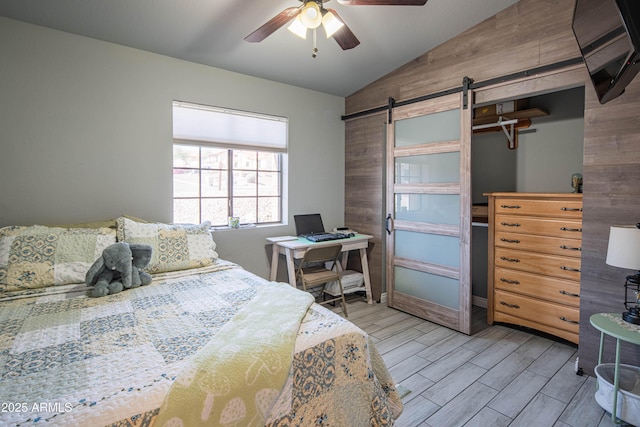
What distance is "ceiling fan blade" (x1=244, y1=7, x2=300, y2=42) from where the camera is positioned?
1946 mm

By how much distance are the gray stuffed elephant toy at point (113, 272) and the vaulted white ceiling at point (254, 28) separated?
66.2 inches

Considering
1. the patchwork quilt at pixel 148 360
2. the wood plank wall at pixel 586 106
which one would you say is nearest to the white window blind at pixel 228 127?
the wood plank wall at pixel 586 106

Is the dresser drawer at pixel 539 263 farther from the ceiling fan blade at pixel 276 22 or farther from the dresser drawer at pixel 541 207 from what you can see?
the ceiling fan blade at pixel 276 22

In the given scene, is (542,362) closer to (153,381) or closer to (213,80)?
(153,381)

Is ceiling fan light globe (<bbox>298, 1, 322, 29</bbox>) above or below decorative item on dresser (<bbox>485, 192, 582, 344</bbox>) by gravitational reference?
above

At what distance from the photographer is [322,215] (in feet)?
13.3

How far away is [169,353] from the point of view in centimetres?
124

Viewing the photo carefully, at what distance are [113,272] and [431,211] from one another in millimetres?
2710

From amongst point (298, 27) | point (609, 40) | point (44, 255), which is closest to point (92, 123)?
point (44, 255)

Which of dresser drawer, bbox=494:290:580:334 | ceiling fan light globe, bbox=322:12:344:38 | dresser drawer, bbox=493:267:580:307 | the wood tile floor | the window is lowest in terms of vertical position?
the wood tile floor

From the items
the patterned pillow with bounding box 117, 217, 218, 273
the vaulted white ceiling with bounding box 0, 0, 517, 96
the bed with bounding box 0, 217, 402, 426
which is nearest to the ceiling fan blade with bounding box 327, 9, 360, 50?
the vaulted white ceiling with bounding box 0, 0, 517, 96

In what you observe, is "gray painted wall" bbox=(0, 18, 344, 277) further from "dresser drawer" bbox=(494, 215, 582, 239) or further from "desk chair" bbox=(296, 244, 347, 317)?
"dresser drawer" bbox=(494, 215, 582, 239)

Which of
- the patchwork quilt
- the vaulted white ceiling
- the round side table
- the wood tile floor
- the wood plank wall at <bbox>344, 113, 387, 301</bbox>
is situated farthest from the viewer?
the wood plank wall at <bbox>344, 113, 387, 301</bbox>

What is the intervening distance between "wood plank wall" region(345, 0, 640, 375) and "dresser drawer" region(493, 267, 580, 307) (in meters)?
0.41
